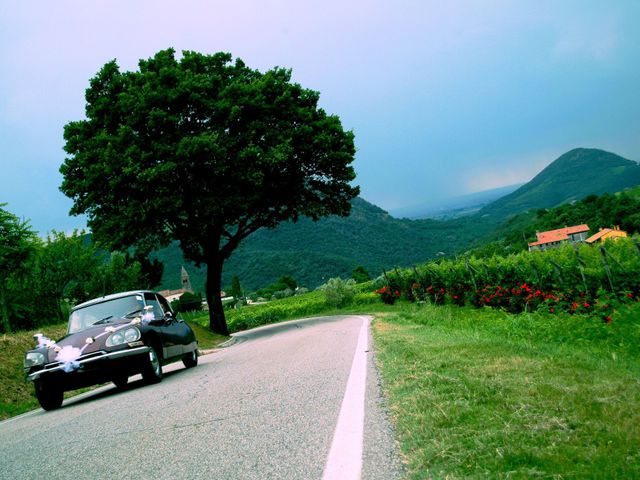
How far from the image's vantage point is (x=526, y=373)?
5.72 m

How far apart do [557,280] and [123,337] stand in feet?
33.3

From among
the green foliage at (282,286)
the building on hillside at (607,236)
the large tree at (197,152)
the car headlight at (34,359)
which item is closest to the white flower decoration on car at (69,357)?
the car headlight at (34,359)

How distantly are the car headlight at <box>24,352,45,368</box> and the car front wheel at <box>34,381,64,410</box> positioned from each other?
0.97 feet

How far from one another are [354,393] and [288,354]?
575 centimetres

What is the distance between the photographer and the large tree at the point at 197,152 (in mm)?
25234

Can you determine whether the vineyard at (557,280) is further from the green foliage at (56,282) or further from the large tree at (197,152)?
the green foliage at (56,282)

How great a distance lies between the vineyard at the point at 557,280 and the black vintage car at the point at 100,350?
8034 mm

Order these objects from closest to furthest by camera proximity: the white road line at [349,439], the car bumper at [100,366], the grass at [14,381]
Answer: the white road line at [349,439] < the car bumper at [100,366] < the grass at [14,381]

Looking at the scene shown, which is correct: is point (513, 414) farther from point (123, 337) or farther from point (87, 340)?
point (87, 340)

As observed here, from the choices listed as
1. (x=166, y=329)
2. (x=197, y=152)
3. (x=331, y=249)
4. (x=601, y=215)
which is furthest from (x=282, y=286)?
(x=166, y=329)

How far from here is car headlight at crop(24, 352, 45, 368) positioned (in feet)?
30.7

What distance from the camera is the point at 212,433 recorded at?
501 centimetres

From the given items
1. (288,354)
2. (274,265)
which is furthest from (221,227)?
(274,265)

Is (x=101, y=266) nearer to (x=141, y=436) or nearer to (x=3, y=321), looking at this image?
(x=3, y=321)
